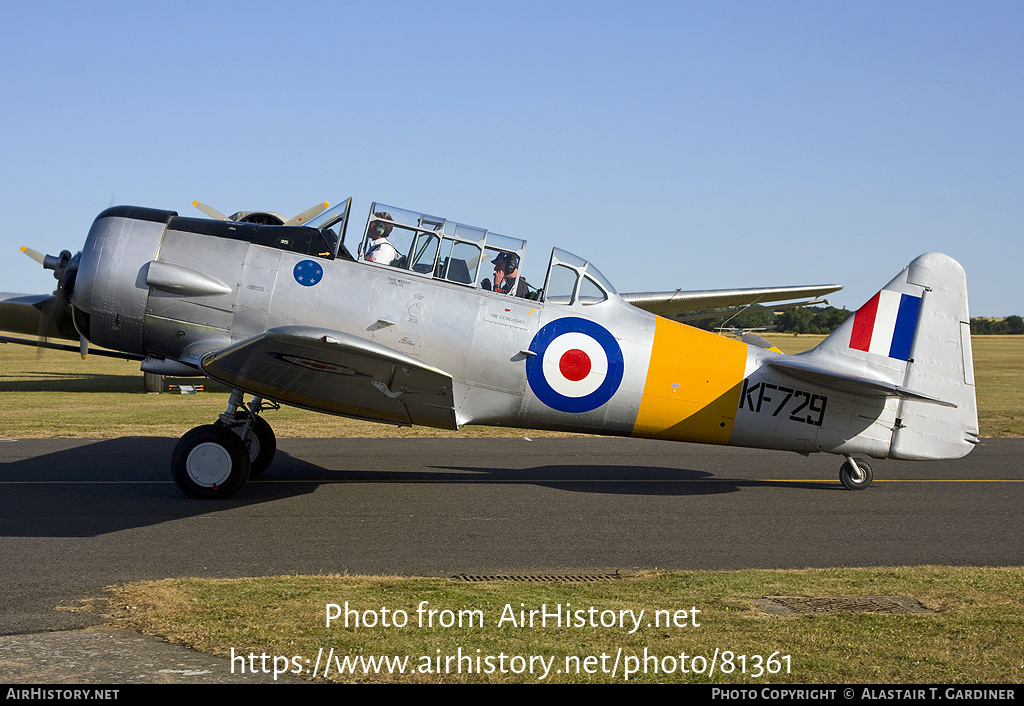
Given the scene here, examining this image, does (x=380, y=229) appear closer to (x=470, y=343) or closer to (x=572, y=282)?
(x=470, y=343)

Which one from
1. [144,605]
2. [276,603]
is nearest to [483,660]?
[276,603]

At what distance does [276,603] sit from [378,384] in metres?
3.12

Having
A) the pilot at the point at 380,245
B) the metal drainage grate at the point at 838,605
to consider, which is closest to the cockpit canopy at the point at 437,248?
the pilot at the point at 380,245

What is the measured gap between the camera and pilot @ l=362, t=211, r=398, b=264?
28.5 feet

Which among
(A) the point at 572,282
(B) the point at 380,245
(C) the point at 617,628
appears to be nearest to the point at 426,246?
(B) the point at 380,245

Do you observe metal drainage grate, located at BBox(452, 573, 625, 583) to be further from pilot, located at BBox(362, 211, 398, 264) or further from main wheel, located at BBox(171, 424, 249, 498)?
pilot, located at BBox(362, 211, 398, 264)

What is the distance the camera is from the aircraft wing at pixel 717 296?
20906 millimetres

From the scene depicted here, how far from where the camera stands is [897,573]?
6441mm


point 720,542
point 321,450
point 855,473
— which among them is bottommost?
point 321,450

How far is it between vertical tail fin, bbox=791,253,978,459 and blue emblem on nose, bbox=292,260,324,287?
540 centimetres

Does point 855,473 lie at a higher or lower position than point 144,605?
higher

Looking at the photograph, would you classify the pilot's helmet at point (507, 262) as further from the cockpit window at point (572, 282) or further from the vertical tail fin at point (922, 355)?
the vertical tail fin at point (922, 355)

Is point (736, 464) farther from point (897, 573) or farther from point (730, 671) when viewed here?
point (730, 671)

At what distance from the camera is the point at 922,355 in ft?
31.9
